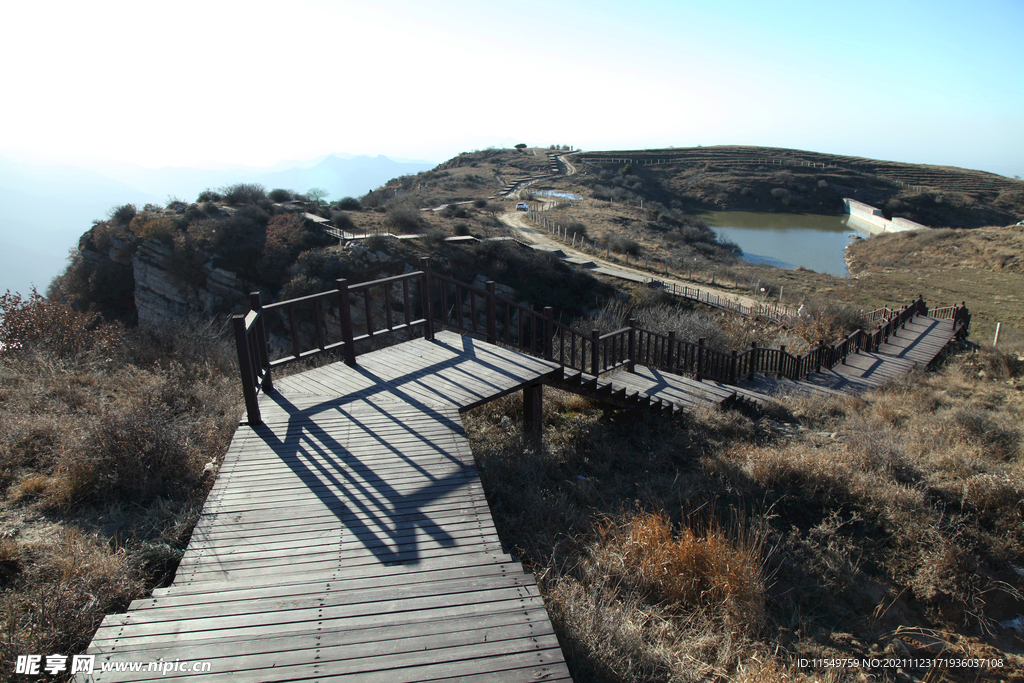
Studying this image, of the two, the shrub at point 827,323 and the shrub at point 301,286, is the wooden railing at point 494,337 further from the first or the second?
the shrub at point 827,323

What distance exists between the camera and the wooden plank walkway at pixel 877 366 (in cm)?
1223

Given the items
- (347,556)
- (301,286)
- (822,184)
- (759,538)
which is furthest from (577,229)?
(822,184)

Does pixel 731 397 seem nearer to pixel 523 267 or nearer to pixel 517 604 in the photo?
pixel 517 604

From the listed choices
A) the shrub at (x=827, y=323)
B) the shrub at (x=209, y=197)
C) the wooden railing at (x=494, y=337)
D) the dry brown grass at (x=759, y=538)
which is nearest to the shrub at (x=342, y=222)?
the wooden railing at (x=494, y=337)

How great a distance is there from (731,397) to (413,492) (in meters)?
7.65

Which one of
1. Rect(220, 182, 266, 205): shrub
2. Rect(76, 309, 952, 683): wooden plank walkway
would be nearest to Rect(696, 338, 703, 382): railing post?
Rect(76, 309, 952, 683): wooden plank walkway

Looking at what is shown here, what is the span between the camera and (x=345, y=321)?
22.7 ft

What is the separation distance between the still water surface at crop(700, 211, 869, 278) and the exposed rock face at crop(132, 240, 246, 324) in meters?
40.5

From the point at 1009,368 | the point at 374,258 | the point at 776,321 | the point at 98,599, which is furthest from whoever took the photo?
the point at 374,258

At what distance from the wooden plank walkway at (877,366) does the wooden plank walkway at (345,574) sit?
9.32m

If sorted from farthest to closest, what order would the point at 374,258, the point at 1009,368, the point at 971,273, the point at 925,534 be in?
the point at 971,273, the point at 374,258, the point at 1009,368, the point at 925,534

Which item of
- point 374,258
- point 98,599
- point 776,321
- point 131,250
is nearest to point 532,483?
point 98,599

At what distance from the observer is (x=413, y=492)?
4.49 m

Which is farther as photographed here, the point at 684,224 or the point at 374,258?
the point at 684,224
